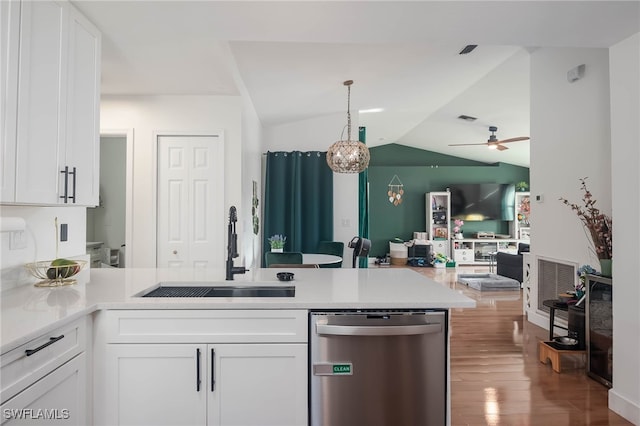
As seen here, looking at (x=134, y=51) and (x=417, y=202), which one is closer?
(x=134, y=51)

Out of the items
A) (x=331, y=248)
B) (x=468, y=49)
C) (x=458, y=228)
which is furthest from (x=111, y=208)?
(x=458, y=228)

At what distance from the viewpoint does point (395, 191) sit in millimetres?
10188

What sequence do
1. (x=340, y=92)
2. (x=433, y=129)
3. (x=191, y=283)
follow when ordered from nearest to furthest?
(x=191, y=283)
(x=340, y=92)
(x=433, y=129)

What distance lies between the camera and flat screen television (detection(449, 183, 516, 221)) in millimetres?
9953

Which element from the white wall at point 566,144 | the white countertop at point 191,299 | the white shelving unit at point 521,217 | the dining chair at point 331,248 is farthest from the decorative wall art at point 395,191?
the white countertop at point 191,299

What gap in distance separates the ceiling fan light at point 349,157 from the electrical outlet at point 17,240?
348cm

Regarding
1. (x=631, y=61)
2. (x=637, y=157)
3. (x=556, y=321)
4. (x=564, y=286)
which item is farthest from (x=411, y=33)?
(x=556, y=321)

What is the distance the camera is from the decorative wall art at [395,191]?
396 inches

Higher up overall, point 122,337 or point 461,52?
point 461,52

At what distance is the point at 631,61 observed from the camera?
7.15ft

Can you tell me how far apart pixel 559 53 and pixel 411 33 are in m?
2.64

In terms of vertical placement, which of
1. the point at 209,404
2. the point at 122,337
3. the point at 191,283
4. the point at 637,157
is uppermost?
the point at 637,157

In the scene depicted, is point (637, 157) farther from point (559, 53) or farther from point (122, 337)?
point (122, 337)

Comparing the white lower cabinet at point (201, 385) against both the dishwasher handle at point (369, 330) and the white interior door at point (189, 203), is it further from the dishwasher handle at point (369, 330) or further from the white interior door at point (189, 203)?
Answer: the white interior door at point (189, 203)
